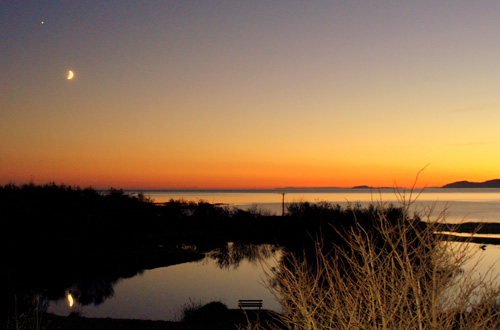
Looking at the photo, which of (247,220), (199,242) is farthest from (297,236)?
(247,220)

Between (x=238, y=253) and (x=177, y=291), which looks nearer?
(x=177, y=291)

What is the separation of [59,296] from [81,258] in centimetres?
1075

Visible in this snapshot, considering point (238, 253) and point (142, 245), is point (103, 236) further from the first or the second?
point (238, 253)

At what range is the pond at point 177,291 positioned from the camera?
87.8 ft

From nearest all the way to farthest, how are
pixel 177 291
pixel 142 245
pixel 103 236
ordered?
pixel 177 291 < pixel 103 236 < pixel 142 245

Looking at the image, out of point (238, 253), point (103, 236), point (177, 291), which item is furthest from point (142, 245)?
point (177, 291)

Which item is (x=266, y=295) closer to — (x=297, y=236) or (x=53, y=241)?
(x=297, y=236)

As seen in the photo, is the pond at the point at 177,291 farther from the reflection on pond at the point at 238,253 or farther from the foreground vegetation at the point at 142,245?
the foreground vegetation at the point at 142,245

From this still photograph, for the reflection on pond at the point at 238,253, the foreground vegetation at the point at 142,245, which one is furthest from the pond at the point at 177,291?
the foreground vegetation at the point at 142,245

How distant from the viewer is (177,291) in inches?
1265

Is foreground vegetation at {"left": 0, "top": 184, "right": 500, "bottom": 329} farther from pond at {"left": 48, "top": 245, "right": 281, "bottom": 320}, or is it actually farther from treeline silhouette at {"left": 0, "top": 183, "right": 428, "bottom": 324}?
pond at {"left": 48, "top": 245, "right": 281, "bottom": 320}

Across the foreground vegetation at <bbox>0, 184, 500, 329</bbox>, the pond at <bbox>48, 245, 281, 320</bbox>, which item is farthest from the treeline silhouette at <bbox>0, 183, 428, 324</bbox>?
the pond at <bbox>48, 245, 281, 320</bbox>

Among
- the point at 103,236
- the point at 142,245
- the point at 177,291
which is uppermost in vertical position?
the point at 103,236

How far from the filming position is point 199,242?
5562 centimetres
